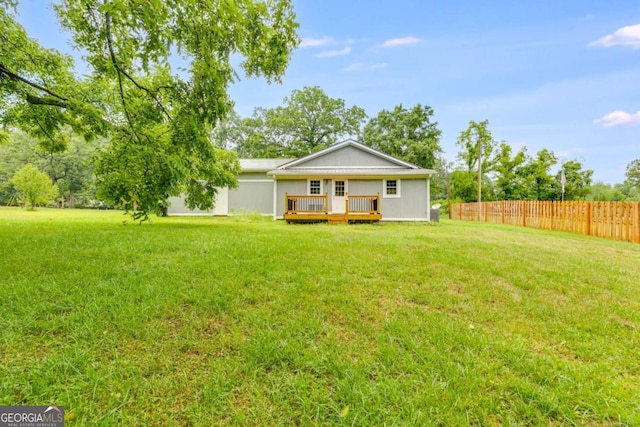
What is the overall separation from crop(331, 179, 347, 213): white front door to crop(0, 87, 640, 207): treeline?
509 inches

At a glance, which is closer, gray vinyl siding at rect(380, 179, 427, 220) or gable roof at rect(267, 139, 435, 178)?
gray vinyl siding at rect(380, 179, 427, 220)

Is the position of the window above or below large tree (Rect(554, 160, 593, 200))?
below

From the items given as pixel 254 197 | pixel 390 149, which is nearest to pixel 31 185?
pixel 254 197

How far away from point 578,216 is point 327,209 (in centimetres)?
1028

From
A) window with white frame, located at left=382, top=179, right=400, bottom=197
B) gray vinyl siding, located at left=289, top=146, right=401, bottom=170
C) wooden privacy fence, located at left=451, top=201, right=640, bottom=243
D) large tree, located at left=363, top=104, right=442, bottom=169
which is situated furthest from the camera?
large tree, located at left=363, top=104, right=442, bottom=169

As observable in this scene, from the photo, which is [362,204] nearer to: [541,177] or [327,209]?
[327,209]

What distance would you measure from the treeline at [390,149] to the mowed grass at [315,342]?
21891mm

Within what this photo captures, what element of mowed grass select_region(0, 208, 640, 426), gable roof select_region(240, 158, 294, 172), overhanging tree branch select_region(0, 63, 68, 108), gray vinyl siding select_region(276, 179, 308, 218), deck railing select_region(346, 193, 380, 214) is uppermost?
gable roof select_region(240, 158, 294, 172)

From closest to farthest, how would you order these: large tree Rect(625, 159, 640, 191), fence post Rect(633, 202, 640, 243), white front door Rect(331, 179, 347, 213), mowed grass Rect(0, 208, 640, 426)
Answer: mowed grass Rect(0, 208, 640, 426) < fence post Rect(633, 202, 640, 243) < white front door Rect(331, 179, 347, 213) < large tree Rect(625, 159, 640, 191)

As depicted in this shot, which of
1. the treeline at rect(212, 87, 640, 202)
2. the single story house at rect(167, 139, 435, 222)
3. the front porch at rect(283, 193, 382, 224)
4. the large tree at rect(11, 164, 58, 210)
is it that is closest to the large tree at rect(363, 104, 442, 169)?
the treeline at rect(212, 87, 640, 202)

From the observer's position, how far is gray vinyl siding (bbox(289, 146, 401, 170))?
47.8 ft

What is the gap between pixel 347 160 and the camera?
48.1 feet

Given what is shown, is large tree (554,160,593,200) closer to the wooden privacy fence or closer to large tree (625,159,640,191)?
the wooden privacy fence

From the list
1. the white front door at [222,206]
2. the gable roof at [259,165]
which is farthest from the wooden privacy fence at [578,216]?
the white front door at [222,206]
